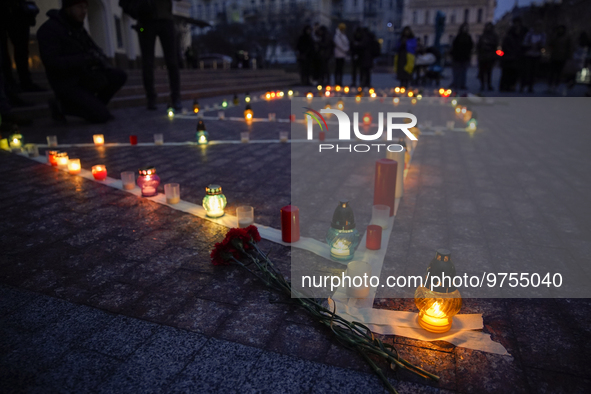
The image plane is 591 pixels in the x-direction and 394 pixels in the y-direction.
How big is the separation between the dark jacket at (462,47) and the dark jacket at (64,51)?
11.5m

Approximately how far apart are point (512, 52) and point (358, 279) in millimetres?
14355

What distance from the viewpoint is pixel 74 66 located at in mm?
7113

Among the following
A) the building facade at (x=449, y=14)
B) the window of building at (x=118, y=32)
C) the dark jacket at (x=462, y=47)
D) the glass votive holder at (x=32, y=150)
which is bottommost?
the glass votive holder at (x=32, y=150)

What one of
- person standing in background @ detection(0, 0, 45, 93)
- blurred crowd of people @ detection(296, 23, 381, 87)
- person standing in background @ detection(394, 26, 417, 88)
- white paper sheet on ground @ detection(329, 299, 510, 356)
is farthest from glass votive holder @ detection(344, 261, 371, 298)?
blurred crowd of people @ detection(296, 23, 381, 87)

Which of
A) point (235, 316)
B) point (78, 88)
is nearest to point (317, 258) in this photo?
Result: point (235, 316)

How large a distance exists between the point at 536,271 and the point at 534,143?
15.1 feet

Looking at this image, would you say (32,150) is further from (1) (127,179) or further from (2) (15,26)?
(2) (15,26)

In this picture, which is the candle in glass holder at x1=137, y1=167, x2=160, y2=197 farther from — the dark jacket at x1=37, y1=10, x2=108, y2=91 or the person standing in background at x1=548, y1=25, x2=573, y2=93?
the person standing in background at x1=548, y1=25, x2=573, y2=93

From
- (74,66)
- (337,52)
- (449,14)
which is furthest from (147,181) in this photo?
(449,14)

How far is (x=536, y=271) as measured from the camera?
257 cm

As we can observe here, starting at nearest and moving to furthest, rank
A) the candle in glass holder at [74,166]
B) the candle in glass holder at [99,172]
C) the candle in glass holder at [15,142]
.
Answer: the candle in glass holder at [99,172]
the candle in glass holder at [74,166]
the candle in glass holder at [15,142]

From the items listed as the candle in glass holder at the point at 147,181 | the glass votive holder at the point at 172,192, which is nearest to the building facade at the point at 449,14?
the candle in glass holder at the point at 147,181

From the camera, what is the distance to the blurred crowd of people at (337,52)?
14.9 m

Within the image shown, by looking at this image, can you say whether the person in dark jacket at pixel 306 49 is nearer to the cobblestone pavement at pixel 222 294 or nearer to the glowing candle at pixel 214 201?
the cobblestone pavement at pixel 222 294
